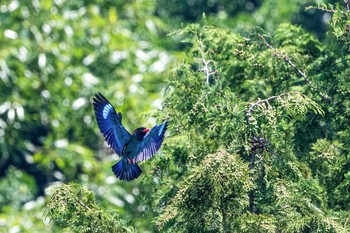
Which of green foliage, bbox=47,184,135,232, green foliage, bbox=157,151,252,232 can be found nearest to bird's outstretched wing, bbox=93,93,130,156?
green foliage, bbox=47,184,135,232

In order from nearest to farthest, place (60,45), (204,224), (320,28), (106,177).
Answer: (204,224) < (106,177) < (60,45) < (320,28)

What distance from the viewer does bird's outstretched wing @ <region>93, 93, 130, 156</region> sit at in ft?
24.1

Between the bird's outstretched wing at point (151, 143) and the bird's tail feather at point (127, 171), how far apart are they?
0.49 feet

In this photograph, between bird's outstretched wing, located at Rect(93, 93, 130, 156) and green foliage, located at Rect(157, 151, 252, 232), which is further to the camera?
bird's outstretched wing, located at Rect(93, 93, 130, 156)

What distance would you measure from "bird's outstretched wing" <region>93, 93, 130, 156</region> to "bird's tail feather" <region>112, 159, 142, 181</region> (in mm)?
138

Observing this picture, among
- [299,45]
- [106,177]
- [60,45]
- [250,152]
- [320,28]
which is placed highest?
[320,28]

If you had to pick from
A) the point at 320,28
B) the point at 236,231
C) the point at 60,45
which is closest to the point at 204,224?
the point at 236,231

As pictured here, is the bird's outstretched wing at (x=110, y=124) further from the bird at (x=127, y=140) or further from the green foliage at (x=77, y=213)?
the green foliage at (x=77, y=213)

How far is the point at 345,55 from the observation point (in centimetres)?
729

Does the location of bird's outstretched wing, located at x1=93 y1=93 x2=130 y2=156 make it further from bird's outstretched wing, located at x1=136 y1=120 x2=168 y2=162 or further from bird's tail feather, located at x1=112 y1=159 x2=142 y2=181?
bird's outstretched wing, located at x1=136 y1=120 x2=168 y2=162

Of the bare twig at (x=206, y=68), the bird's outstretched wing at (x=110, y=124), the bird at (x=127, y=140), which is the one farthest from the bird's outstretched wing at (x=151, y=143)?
the bare twig at (x=206, y=68)

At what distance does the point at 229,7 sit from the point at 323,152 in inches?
478

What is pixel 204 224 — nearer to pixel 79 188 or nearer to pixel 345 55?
pixel 79 188

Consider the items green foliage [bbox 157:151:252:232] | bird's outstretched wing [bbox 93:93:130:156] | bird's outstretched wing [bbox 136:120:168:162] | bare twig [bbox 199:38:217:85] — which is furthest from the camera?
bird's outstretched wing [bbox 93:93:130:156]
